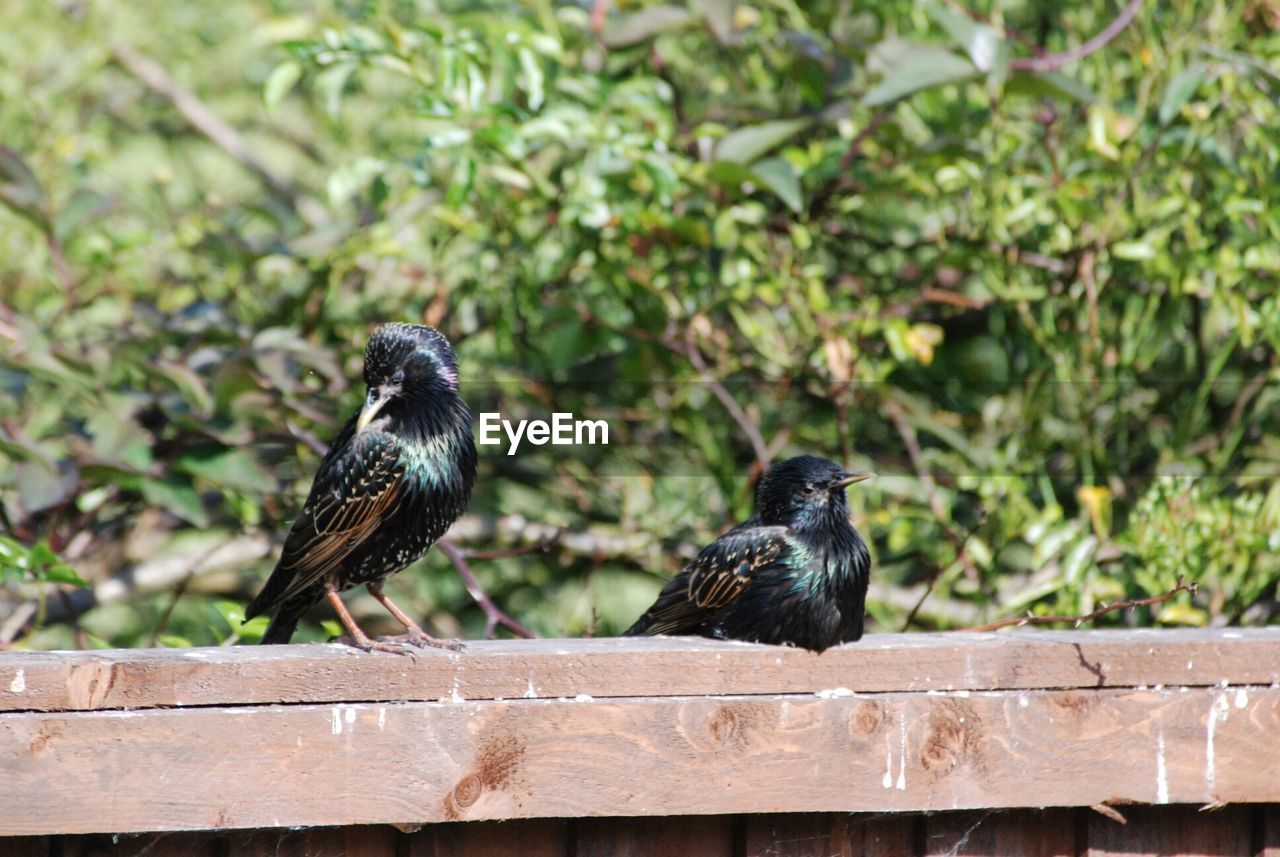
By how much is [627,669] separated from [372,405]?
75 centimetres

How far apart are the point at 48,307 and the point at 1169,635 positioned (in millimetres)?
3347

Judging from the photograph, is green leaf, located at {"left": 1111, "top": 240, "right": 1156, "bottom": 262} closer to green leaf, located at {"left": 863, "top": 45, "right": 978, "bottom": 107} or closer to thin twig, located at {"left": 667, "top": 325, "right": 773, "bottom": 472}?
green leaf, located at {"left": 863, "top": 45, "right": 978, "bottom": 107}

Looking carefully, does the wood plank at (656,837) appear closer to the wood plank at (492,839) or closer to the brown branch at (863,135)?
the wood plank at (492,839)

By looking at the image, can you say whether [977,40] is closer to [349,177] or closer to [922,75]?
[922,75]

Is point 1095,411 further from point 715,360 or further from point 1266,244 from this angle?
point 715,360

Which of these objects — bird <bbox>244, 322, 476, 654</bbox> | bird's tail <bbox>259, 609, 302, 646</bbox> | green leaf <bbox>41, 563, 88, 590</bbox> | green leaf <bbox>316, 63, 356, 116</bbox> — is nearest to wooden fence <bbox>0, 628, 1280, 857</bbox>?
bird <bbox>244, 322, 476, 654</bbox>

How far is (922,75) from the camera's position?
3416 millimetres

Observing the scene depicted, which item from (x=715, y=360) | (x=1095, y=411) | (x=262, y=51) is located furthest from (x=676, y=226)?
(x=262, y=51)

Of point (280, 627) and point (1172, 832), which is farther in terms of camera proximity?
point (280, 627)

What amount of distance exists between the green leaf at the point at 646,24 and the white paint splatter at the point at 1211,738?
221 cm

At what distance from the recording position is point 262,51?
5.37m

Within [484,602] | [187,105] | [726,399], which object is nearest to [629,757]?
[484,602]

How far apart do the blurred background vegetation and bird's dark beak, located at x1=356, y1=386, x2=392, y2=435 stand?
99cm

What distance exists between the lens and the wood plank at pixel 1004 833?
2174mm
